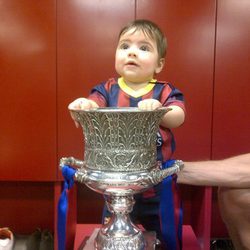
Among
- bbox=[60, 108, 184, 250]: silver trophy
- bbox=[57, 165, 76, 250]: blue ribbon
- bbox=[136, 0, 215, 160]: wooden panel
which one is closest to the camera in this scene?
bbox=[60, 108, 184, 250]: silver trophy

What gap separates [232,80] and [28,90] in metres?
1.01

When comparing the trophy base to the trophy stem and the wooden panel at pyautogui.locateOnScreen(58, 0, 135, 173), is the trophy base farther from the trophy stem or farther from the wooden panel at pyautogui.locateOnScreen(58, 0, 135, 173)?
the wooden panel at pyautogui.locateOnScreen(58, 0, 135, 173)

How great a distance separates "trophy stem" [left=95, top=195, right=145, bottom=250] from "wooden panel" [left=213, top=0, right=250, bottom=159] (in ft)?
3.96

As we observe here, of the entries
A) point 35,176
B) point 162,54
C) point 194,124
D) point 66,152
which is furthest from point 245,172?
point 35,176

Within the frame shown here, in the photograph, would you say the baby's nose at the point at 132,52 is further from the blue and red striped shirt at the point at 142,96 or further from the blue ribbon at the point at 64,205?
the blue ribbon at the point at 64,205

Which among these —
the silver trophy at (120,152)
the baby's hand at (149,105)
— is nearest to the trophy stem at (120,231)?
the silver trophy at (120,152)

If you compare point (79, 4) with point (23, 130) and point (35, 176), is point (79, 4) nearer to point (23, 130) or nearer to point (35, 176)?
point (23, 130)

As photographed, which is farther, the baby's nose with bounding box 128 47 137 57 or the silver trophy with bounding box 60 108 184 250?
the baby's nose with bounding box 128 47 137 57

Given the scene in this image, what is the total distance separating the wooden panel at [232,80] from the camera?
1.88 metres

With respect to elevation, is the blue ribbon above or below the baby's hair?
below

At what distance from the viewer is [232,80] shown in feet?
6.31

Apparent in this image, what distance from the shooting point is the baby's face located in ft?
3.10

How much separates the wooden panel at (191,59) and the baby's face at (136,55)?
935 millimetres

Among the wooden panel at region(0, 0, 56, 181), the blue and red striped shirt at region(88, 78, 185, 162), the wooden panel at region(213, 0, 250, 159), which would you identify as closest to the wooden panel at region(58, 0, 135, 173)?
the wooden panel at region(0, 0, 56, 181)
